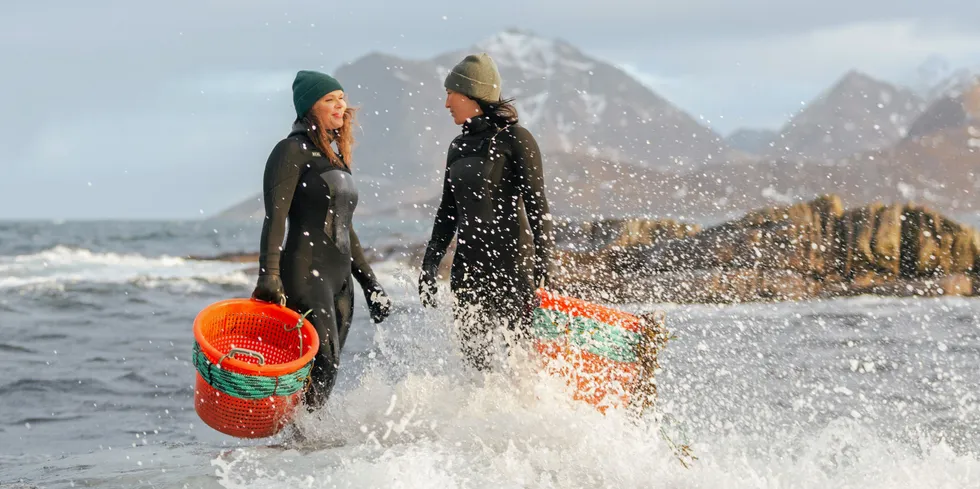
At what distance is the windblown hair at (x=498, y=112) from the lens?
493cm

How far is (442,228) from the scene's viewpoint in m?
5.22

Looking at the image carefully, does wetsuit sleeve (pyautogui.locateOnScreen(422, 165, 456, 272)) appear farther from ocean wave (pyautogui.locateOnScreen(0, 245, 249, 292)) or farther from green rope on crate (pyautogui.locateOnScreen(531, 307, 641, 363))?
ocean wave (pyautogui.locateOnScreen(0, 245, 249, 292))

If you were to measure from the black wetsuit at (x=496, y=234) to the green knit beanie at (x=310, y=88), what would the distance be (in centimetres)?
77

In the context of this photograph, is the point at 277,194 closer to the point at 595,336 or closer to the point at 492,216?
the point at 492,216

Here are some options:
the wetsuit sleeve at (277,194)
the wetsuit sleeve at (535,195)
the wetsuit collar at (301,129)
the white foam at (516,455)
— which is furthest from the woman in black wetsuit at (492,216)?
the wetsuit sleeve at (277,194)

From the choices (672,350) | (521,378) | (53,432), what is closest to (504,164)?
(521,378)

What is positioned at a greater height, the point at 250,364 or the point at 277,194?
the point at 277,194

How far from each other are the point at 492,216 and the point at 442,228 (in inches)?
16.7

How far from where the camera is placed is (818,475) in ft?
14.7

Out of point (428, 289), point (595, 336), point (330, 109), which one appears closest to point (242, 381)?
point (428, 289)

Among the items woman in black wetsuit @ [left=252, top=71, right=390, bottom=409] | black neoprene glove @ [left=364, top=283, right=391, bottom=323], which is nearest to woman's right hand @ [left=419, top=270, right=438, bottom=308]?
black neoprene glove @ [left=364, top=283, right=391, bottom=323]

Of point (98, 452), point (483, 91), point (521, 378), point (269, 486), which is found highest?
point (483, 91)

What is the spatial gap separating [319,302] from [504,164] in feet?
3.92

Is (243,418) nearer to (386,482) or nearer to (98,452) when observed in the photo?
(386,482)
